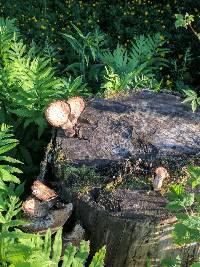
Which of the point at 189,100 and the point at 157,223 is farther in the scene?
the point at 189,100

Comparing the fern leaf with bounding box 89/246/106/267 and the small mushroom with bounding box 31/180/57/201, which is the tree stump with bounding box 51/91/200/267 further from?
the fern leaf with bounding box 89/246/106/267

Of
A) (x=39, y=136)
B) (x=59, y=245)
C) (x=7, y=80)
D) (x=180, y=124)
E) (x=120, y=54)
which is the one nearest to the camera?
(x=59, y=245)

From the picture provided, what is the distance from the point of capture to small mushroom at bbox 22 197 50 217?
3514mm

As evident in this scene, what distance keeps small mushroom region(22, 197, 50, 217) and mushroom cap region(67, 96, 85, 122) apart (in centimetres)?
74

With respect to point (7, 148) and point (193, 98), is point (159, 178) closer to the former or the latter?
point (193, 98)

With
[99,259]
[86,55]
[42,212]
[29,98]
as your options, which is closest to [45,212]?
[42,212]

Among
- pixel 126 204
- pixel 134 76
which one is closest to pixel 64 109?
pixel 126 204

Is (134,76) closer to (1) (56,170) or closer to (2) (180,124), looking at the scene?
(2) (180,124)

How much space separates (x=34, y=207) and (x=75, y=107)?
2.89 ft

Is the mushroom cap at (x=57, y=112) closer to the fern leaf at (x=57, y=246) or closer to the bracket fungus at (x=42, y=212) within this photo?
the bracket fungus at (x=42, y=212)

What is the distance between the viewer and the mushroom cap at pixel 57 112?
12.1ft

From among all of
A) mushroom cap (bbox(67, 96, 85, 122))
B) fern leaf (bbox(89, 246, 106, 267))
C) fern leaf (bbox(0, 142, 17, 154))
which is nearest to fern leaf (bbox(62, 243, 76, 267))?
fern leaf (bbox(89, 246, 106, 267))

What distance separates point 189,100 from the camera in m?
4.27

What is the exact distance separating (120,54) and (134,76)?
664mm
